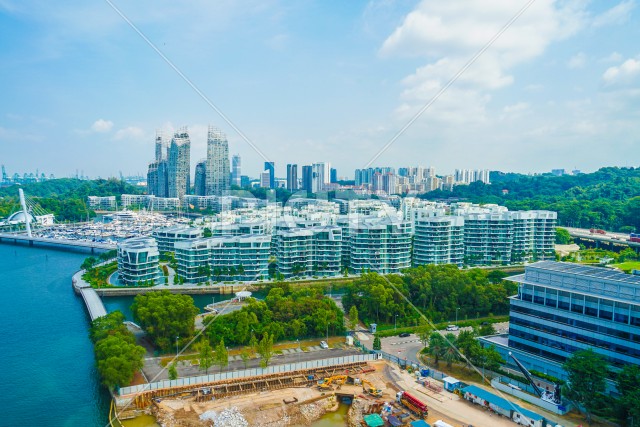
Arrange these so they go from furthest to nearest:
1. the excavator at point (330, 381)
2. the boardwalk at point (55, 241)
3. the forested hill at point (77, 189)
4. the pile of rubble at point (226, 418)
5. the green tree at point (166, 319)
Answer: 1. the forested hill at point (77, 189)
2. the boardwalk at point (55, 241)
3. the green tree at point (166, 319)
4. the excavator at point (330, 381)
5. the pile of rubble at point (226, 418)

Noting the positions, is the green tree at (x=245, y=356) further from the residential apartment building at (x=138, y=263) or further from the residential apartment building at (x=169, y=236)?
the residential apartment building at (x=169, y=236)

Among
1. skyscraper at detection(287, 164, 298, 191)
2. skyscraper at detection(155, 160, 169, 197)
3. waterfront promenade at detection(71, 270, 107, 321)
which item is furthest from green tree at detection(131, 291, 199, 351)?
skyscraper at detection(155, 160, 169, 197)

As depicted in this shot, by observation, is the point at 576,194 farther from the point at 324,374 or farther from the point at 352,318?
the point at 324,374

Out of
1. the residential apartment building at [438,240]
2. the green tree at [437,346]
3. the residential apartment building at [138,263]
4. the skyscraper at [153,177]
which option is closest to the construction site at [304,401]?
the green tree at [437,346]

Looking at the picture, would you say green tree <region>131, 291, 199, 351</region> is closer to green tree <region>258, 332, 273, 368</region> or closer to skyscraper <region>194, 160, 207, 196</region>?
green tree <region>258, 332, 273, 368</region>

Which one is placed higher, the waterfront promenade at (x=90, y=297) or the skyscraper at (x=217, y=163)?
the skyscraper at (x=217, y=163)

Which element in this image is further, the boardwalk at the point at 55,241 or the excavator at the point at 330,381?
the boardwalk at the point at 55,241

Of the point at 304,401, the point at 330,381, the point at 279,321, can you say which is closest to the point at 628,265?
the point at 279,321
